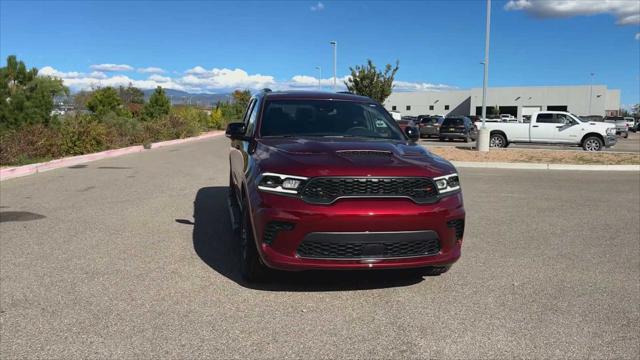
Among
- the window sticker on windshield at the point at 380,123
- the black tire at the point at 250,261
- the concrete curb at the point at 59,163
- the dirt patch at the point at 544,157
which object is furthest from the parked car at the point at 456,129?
the black tire at the point at 250,261

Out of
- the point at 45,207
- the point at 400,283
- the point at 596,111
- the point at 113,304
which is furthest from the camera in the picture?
the point at 596,111

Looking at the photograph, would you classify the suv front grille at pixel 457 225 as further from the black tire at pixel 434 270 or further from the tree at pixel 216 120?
the tree at pixel 216 120

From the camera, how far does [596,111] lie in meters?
81.4

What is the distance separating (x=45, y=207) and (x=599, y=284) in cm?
779

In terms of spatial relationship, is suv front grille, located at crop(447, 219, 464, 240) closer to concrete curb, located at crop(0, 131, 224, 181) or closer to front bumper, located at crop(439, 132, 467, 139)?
concrete curb, located at crop(0, 131, 224, 181)

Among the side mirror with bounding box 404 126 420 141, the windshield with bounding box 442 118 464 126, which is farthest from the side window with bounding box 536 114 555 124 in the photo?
the side mirror with bounding box 404 126 420 141

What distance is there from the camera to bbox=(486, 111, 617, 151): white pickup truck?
21.8 meters

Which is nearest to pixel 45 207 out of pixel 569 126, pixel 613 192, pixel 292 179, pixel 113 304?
pixel 113 304

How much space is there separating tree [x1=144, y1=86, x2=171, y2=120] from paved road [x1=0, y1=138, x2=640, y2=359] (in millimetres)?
26277

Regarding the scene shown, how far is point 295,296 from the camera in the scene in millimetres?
4281

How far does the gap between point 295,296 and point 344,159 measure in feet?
4.08

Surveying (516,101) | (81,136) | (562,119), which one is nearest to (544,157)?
(562,119)

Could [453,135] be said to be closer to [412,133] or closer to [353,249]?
[412,133]

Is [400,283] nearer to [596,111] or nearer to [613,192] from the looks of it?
[613,192]
